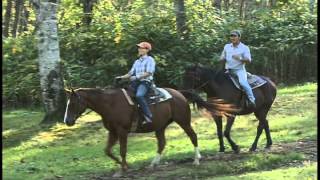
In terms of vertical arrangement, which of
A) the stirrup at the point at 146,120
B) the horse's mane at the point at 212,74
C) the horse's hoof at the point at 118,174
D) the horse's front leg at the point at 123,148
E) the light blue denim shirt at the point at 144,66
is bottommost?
the horse's hoof at the point at 118,174

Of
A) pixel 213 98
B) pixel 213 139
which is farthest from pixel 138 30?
pixel 213 98

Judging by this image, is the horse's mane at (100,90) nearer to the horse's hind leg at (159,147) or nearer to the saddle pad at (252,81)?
the horse's hind leg at (159,147)

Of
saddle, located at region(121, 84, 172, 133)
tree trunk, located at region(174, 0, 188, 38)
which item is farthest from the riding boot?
tree trunk, located at region(174, 0, 188, 38)

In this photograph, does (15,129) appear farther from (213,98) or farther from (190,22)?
(190,22)

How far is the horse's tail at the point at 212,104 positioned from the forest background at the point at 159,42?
8.13m

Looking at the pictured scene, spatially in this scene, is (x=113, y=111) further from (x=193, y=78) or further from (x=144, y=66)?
(x=193, y=78)

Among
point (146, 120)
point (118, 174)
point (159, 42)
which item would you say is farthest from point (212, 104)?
point (159, 42)

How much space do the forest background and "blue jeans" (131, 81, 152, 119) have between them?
8721 millimetres

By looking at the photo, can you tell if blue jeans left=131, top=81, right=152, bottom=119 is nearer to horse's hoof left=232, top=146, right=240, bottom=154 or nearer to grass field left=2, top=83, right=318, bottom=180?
grass field left=2, top=83, right=318, bottom=180

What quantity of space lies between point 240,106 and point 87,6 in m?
12.5

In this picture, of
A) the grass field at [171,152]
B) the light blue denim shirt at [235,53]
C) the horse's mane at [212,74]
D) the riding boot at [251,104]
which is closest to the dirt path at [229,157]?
the grass field at [171,152]

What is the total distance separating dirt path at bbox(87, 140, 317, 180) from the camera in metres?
10.0

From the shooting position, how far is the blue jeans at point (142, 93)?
10375mm

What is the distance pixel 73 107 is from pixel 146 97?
1.47m
